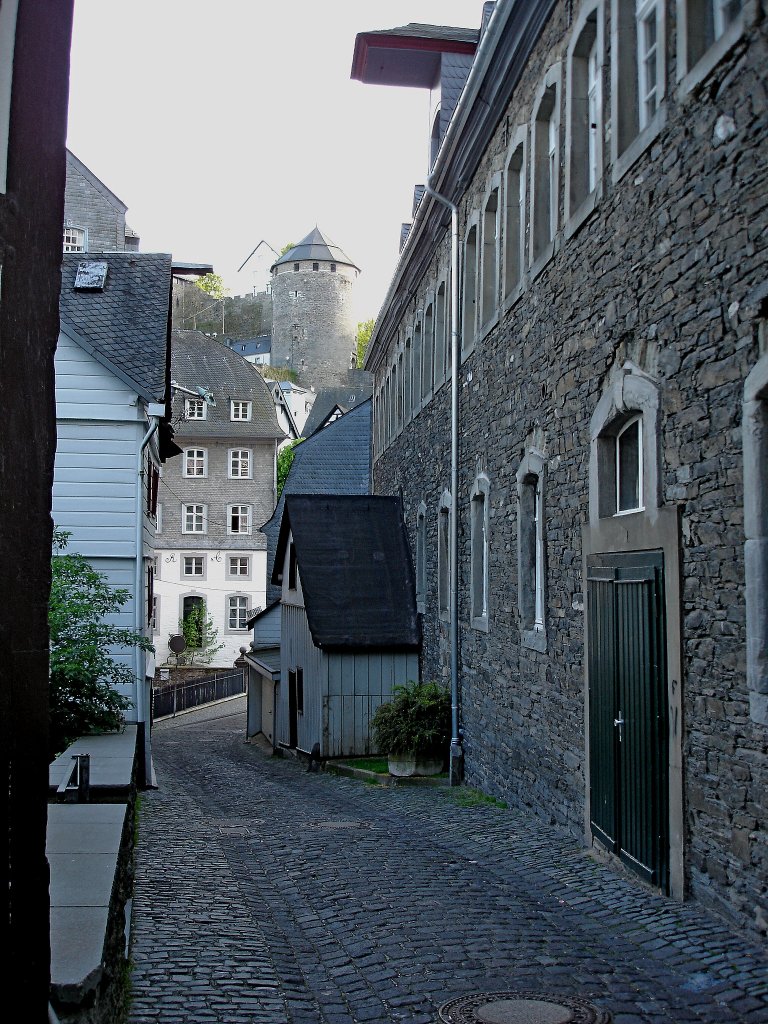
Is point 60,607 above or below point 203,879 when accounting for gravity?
above

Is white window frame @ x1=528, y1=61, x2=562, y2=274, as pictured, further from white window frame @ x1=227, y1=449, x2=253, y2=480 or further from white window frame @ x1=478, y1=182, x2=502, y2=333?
white window frame @ x1=227, y1=449, x2=253, y2=480

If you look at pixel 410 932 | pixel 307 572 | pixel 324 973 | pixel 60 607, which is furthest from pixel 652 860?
pixel 307 572

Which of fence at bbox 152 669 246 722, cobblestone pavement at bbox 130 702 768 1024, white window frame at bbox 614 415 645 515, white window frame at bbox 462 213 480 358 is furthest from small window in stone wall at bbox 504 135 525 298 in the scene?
fence at bbox 152 669 246 722

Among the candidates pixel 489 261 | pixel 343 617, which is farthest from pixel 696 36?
pixel 343 617

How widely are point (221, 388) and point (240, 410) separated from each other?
128 cm

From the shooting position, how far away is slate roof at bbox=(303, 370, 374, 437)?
205 feet

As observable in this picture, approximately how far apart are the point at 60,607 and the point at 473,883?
7503 mm

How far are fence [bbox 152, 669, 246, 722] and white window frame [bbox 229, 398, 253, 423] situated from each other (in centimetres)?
1123

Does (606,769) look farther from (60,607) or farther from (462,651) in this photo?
(60,607)

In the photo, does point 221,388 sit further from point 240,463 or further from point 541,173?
point 541,173

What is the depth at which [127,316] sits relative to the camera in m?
18.0

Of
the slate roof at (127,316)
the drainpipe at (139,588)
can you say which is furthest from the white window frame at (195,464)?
the drainpipe at (139,588)

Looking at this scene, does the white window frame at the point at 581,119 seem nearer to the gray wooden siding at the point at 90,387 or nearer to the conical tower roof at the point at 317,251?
the gray wooden siding at the point at 90,387

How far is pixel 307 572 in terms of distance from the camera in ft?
61.0
